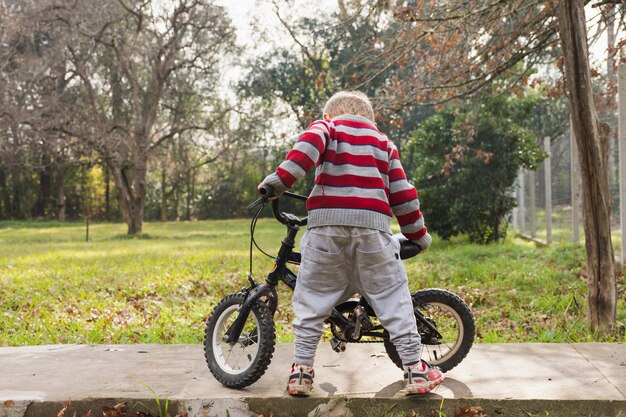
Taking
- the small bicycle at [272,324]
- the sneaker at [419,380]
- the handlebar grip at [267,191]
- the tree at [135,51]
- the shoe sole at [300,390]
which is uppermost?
the tree at [135,51]

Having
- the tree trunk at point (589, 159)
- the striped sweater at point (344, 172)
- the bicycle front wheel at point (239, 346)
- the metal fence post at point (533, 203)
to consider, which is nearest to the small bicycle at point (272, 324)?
the bicycle front wheel at point (239, 346)

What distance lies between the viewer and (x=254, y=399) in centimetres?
334

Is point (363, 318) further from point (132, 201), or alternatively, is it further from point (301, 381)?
point (132, 201)

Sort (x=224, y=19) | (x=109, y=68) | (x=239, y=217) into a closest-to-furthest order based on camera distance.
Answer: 1. (x=224, y=19)
2. (x=109, y=68)
3. (x=239, y=217)

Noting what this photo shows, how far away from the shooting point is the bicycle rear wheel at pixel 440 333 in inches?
147

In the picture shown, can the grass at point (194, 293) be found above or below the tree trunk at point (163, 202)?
below

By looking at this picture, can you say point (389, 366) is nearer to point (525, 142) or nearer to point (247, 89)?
point (525, 142)

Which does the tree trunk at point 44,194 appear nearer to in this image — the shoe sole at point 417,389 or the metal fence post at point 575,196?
the metal fence post at point 575,196

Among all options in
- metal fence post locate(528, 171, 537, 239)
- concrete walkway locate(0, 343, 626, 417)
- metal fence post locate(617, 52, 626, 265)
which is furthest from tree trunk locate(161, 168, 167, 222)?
concrete walkway locate(0, 343, 626, 417)

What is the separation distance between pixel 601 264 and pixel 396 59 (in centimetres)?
366

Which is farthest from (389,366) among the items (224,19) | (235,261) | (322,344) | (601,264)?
(224,19)

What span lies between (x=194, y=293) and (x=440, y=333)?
4.90 meters

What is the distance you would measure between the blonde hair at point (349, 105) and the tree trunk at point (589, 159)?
225 centimetres

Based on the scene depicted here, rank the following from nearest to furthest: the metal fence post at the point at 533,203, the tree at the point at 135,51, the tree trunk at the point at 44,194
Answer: the metal fence post at the point at 533,203, the tree at the point at 135,51, the tree trunk at the point at 44,194
